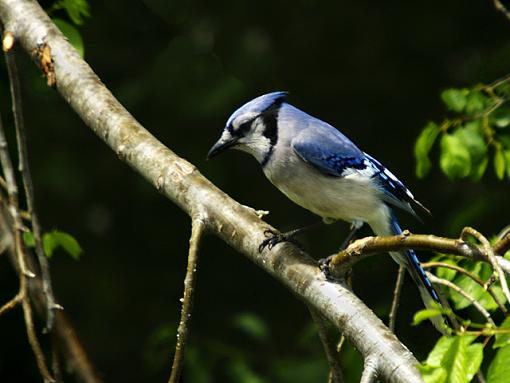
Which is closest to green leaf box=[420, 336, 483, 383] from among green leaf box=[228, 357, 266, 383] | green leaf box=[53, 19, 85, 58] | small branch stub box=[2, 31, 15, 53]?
small branch stub box=[2, 31, 15, 53]

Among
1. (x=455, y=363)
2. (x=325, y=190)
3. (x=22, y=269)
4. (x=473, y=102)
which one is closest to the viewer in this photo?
(x=455, y=363)

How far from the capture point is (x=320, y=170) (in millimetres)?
3053

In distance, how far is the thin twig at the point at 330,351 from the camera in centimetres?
226

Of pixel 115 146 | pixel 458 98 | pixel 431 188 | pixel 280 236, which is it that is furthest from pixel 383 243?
pixel 431 188

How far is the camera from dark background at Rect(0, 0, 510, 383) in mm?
4789

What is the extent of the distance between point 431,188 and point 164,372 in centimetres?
174

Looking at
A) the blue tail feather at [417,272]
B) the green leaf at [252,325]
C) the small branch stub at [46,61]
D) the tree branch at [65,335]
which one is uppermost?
the small branch stub at [46,61]

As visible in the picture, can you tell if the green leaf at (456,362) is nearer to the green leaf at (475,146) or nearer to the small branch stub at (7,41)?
the green leaf at (475,146)

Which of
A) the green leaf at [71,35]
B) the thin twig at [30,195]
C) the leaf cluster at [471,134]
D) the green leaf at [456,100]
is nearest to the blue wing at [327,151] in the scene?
the leaf cluster at [471,134]

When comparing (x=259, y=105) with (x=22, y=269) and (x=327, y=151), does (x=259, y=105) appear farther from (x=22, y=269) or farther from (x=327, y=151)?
(x=22, y=269)

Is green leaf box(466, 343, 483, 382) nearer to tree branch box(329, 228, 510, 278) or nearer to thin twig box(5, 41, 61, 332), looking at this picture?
tree branch box(329, 228, 510, 278)

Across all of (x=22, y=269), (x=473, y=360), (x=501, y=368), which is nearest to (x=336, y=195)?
(x=22, y=269)

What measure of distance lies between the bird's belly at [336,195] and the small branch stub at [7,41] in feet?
2.94

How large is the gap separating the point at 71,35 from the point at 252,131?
26.4 inches
